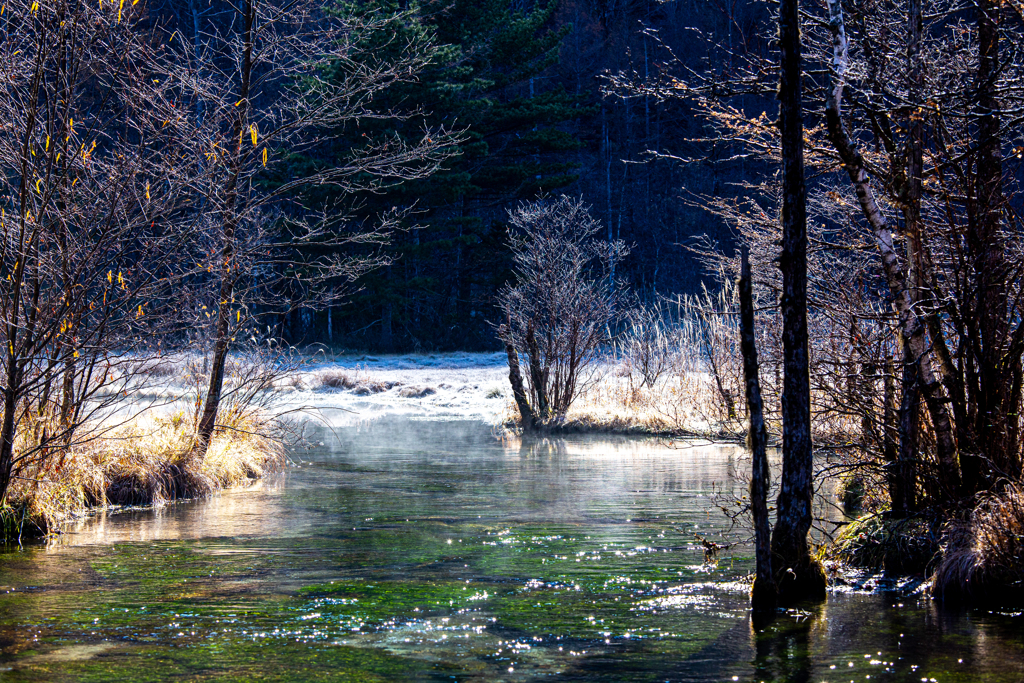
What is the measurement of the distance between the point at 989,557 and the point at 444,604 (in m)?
4.35

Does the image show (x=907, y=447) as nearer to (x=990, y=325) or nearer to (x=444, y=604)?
(x=990, y=325)

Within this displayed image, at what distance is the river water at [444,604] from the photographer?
6.71 meters

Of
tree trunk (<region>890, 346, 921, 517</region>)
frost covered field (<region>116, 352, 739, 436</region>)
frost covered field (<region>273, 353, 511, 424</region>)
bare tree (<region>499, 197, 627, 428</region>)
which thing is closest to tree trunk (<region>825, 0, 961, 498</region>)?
tree trunk (<region>890, 346, 921, 517</region>)

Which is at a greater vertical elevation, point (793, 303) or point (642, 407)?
point (793, 303)

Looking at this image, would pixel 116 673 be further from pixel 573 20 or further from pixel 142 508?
pixel 573 20

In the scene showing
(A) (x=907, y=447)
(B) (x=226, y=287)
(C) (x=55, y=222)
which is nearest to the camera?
(A) (x=907, y=447)

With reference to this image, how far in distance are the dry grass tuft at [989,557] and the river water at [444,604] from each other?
0.30 m

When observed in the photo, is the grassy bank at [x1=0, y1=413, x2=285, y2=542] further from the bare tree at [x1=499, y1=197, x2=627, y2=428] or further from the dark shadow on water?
the bare tree at [x1=499, y1=197, x2=627, y2=428]

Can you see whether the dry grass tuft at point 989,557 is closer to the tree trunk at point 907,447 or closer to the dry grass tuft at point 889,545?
the dry grass tuft at point 889,545

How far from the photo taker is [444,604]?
8453 mm

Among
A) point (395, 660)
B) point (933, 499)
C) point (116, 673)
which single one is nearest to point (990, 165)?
point (933, 499)

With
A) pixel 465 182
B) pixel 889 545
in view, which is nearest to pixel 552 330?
pixel 889 545

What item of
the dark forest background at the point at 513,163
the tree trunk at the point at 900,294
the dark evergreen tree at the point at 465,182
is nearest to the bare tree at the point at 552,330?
the dark forest background at the point at 513,163

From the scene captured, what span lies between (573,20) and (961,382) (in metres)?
42.8
